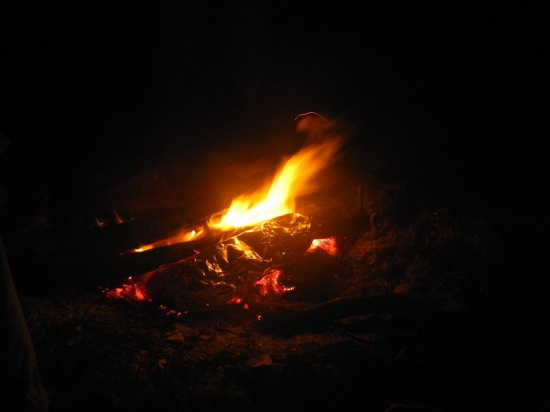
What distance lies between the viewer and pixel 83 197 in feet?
13.8

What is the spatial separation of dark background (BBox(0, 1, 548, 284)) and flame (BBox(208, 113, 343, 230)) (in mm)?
640

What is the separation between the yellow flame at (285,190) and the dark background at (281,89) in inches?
28.5

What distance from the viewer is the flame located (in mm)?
4062

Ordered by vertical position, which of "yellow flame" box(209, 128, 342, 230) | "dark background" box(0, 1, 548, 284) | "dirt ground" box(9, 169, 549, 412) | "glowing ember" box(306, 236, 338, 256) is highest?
"dark background" box(0, 1, 548, 284)

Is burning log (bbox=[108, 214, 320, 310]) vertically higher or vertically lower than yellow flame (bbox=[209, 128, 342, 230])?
lower

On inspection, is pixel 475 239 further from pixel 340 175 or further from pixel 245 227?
pixel 245 227

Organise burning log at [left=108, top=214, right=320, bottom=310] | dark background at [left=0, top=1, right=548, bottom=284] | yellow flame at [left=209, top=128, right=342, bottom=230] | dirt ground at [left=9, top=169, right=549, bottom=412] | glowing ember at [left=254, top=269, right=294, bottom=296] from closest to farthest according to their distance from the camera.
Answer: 1. dirt ground at [left=9, top=169, right=549, bottom=412]
2. burning log at [left=108, top=214, right=320, bottom=310]
3. glowing ember at [left=254, top=269, right=294, bottom=296]
4. yellow flame at [left=209, top=128, right=342, bottom=230]
5. dark background at [left=0, top=1, right=548, bottom=284]

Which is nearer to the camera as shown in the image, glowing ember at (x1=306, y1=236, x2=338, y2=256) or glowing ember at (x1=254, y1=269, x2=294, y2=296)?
glowing ember at (x1=254, y1=269, x2=294, y2=296)

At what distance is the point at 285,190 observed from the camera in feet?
14.6

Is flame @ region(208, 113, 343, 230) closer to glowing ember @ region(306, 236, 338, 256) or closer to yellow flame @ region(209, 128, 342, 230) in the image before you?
yellow flame @ region(209, 128, 342, 230)

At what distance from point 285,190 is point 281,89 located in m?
2.36

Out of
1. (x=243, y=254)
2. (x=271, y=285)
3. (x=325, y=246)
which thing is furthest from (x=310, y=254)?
(x=243, y=254)

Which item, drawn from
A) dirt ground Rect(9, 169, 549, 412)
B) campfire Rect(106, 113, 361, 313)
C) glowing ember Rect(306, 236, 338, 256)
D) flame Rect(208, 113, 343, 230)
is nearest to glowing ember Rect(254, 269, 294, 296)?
campfire Rect(106, 113, 361, 313)

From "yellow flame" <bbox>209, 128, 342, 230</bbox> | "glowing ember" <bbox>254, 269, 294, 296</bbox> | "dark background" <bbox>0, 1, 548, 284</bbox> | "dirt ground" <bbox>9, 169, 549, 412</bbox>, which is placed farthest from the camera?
Result: "dark background" <bbox>0, 1, 548, 284</bbox>
